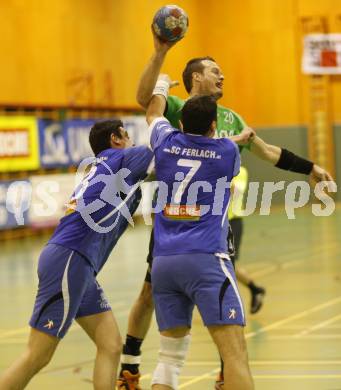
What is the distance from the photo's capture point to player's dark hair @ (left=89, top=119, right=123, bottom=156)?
6.46 metres

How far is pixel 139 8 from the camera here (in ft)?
92.3

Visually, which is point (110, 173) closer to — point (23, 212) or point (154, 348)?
point (154, 348)

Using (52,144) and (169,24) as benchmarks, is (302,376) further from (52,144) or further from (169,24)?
(52,144)

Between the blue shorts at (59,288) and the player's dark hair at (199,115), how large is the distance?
44.8 inches

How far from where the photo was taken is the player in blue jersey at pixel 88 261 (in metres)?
5.98

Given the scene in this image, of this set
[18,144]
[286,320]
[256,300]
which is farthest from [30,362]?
[18,144]

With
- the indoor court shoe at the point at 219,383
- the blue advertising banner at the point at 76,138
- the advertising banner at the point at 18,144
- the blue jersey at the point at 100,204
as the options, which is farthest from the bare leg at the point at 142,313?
the blue advertising banner at the point at 76,138

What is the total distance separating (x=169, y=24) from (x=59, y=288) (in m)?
1.71

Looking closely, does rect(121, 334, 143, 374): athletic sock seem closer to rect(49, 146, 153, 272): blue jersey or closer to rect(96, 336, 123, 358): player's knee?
rect(96, 336, 123, 358): player's knee

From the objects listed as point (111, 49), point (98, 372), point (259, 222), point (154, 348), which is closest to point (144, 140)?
point (111, 49)

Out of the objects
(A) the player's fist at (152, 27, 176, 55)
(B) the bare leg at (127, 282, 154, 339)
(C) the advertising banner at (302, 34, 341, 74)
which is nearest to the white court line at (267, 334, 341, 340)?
(B) the bare leg at (127, 282, 154, 339)

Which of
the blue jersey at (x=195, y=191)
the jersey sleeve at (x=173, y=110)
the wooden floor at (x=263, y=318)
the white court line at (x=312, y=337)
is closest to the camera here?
the blue jersey at (x=195, y=191)

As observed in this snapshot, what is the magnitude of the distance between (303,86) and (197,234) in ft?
81.5

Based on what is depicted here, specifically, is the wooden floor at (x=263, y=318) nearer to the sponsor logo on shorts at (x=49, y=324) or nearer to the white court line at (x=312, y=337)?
the white court line at (x=312, y=337)
